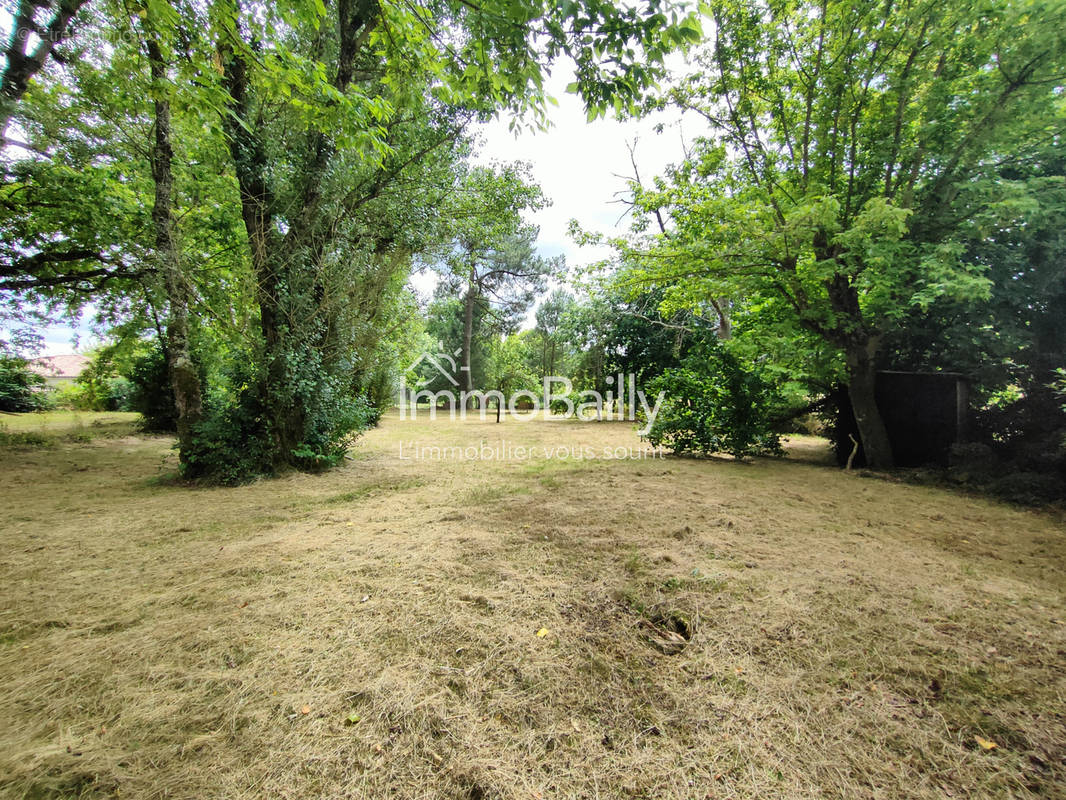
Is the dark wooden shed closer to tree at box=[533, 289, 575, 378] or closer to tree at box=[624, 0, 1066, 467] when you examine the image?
tree at box=[624, 0, 1066, 467]

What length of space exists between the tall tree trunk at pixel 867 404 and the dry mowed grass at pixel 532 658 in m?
2.80

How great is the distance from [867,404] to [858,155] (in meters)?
3.89

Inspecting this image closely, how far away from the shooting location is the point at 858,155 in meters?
6.00

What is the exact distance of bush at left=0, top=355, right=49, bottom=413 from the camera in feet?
36.0

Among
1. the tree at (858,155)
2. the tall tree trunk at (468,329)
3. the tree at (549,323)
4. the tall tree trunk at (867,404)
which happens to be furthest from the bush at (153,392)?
the tree at (549,323)

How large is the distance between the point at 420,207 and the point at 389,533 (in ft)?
21.2

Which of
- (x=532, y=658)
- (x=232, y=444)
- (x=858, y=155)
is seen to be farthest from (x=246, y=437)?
(x=858, y=155)

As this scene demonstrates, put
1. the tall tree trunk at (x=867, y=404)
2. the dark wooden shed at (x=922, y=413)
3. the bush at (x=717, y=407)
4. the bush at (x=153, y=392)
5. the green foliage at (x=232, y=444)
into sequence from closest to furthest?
the green foliage at (x=232, y=444), the dark wooden shed at (x=922, y=413), the tall tree trunk at (x=867, y=404), the bush at (x=717, y=407), the bush at (x=153, y=392)

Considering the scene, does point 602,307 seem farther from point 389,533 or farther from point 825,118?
point 389,533

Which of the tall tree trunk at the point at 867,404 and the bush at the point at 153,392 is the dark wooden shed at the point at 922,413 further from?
the bush at the point at 153,392

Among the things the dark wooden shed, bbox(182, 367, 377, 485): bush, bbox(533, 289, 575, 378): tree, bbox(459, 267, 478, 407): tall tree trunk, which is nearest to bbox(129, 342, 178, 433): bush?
bbox(182, 367, 377, 485): bush

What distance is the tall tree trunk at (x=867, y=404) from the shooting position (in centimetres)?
625

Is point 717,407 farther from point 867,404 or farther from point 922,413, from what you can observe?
point 922,413

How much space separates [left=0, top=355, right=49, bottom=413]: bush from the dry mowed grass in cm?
1209
